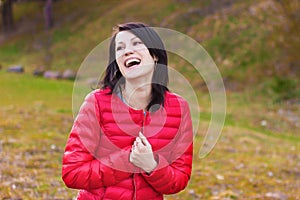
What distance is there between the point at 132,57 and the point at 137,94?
0.27 metres

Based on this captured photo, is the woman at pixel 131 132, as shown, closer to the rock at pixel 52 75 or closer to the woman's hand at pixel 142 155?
the woman's hand at pixel 142 155

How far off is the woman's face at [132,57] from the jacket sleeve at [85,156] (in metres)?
0.32

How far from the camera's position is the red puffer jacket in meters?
3.28

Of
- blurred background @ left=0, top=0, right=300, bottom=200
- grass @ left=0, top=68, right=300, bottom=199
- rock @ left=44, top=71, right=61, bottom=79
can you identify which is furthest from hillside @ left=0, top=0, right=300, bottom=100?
grass @ left=0, top=68, right=300, bottom=199

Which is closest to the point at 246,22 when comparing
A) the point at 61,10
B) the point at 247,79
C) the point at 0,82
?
the point at 247,79

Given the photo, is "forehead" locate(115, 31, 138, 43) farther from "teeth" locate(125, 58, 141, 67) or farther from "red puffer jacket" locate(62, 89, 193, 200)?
"red puffer jacket" locate(62, 89, 193, 200)

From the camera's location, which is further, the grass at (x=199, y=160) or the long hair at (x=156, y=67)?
the grass at (x=199, y=160)

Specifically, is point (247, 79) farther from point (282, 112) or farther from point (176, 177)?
point (176, 177)

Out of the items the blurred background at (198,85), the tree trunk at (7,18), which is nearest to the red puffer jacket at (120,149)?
the blurred background at (198,85)

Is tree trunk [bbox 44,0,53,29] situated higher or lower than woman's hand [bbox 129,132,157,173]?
lower

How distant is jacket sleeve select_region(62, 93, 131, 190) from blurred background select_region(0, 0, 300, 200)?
353 centimetres

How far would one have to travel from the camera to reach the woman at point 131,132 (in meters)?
3.23

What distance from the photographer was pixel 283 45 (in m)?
23.4

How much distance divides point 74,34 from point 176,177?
1462 inches
